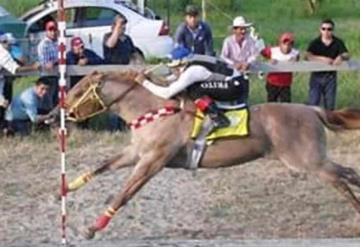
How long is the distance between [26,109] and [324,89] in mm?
3676

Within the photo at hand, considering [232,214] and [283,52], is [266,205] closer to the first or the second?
[232,214]

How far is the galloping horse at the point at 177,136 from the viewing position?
11.8 metres

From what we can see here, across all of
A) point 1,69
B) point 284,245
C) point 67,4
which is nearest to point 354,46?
point 67,4

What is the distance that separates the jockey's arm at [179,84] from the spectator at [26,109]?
16.1 feet

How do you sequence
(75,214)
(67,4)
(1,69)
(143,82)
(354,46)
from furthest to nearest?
(354,46) → (67,4) → (1,69) → (75,214) → (143,82)

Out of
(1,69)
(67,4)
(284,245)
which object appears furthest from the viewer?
(67,4)

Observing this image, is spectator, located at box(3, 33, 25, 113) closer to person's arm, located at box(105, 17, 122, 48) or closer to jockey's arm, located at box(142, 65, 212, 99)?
person's arm, located at box(105, 17, 122, 48)

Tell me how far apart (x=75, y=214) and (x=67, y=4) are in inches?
460

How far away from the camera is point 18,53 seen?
17422 millimetres

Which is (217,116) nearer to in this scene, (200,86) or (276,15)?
(200,86)

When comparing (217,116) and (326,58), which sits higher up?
(217,116)

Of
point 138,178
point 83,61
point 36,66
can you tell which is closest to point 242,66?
point 83,61

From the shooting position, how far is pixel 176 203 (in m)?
13.5

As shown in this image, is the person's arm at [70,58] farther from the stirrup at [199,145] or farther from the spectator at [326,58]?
the stirrup at [199,145]
